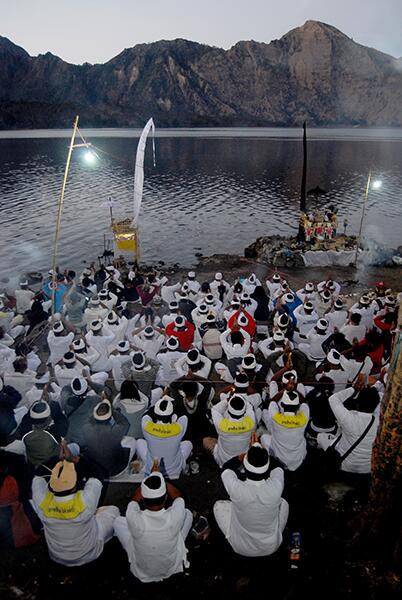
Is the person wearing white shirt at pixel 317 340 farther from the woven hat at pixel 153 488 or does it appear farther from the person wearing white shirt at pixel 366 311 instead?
the woven hat at pixel 153 488

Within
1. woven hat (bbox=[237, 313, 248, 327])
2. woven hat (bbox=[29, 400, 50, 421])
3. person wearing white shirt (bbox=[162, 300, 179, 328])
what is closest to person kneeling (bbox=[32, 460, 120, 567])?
woven hat (bbox=[29, 400, 50, 421])

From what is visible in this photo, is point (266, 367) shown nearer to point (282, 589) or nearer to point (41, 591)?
point (282, 589)

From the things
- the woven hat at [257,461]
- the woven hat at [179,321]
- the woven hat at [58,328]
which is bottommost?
the woven hat at [58,328]

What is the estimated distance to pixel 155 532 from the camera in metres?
4.68

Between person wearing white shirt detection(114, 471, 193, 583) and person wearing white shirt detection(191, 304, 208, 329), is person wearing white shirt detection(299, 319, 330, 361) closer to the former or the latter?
person wearing white shirt detection(191, 304, 208, 329)

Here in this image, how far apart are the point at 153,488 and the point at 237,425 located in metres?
2.09

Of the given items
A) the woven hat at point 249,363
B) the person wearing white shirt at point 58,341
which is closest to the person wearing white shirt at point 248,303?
the woven hat at point 249,363

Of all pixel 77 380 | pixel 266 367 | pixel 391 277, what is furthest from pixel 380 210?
pixel 77 380

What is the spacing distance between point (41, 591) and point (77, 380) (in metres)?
2.95

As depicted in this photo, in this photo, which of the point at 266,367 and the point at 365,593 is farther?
the point at 266,367

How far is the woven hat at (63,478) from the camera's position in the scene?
4672mm

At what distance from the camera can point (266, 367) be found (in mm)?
8703

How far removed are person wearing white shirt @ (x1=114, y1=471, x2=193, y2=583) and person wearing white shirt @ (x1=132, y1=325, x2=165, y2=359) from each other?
5.08 meters

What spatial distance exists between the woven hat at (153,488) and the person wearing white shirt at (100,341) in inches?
205
